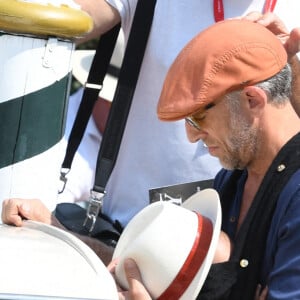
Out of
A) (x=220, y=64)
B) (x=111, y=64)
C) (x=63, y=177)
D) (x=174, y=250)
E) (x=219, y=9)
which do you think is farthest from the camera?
(x=111, y=64)

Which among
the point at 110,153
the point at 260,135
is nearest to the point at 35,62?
the point at 110,153

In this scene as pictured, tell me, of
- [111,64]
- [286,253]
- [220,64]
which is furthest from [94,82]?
[111,64]

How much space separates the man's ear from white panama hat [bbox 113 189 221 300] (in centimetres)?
23

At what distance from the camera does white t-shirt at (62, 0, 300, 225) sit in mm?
2824

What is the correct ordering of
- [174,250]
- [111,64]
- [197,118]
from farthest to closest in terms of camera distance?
→ [111,64] → [197,118] → [174,250]

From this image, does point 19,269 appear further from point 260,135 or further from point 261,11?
point 261,11

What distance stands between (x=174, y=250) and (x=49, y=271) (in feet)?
1.16

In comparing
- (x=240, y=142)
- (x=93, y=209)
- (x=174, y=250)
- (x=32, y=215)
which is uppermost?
(x=240, y=142)

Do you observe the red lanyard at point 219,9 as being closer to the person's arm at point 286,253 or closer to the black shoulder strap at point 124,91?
the black shoulder strap at point 124,91

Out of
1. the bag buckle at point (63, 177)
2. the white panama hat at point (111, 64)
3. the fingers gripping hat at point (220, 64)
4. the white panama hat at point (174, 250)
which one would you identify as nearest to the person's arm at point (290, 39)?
the fingers gripping hat at point (220, 64)

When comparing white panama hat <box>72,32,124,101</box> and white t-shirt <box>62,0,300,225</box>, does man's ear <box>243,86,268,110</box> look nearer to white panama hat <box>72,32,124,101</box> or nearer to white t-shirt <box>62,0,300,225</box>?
white t-shirt <box>62,0,300,225</box>

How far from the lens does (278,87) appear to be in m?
2.29

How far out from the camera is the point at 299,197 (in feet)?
7.02

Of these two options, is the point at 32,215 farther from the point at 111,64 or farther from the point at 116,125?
the point at 111,64
